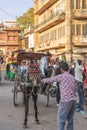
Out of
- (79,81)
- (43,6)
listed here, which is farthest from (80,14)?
(79,81)

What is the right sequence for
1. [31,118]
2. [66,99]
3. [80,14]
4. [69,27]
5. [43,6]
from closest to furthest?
[66,99] → [31,118] → [80,14] → [69,27] → [43,6]

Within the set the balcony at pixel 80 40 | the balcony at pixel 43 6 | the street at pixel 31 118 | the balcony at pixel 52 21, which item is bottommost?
the street at pixel 31 118

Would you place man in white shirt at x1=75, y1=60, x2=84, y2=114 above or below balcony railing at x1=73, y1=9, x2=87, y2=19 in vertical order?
below

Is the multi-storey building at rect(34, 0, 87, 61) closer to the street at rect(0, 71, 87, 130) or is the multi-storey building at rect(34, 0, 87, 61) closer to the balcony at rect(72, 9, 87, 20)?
the balcony at rect(72, 9, 87, 20)

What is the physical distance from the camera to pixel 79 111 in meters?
13.6

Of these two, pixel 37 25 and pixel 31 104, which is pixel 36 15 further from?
pixel 31 104

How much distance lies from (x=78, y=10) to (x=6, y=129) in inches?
1769

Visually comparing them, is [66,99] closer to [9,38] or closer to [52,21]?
[52,21]

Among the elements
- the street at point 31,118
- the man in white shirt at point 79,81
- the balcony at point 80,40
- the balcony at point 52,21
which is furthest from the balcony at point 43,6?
the man in white shirt at point 79,81

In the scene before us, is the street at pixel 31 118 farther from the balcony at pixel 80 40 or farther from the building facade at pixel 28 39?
the building facade at pixel 28 39

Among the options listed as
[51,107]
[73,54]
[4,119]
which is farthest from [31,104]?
[73,54]

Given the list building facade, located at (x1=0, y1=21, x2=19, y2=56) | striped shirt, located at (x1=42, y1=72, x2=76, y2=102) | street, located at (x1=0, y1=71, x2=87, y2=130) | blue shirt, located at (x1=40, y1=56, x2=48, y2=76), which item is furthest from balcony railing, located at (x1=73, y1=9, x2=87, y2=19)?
striped shirt, located at (x1=42, y1=72, x2=76, y2=102)

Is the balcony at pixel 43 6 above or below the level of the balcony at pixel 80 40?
above

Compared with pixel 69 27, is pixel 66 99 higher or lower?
lower
